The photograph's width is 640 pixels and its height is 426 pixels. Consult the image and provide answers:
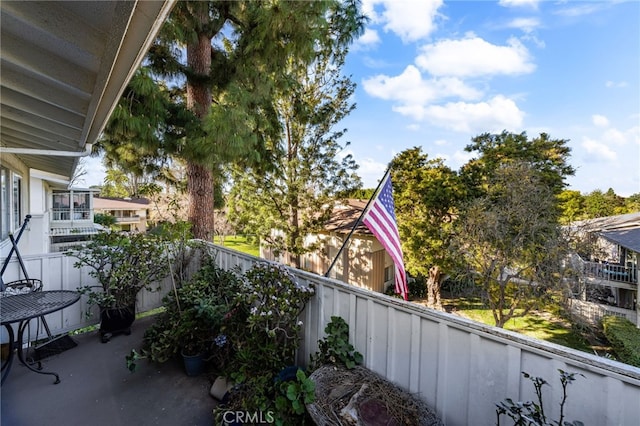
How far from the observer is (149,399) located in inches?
101

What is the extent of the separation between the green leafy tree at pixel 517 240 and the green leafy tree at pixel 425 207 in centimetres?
98

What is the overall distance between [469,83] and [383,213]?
9.45 metres

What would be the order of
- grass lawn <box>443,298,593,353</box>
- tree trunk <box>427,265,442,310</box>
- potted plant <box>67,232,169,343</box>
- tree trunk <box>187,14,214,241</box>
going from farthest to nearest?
1. tree trunk <box>427,265,442,310</box>
2. grass lawn <box>443,298,593,353</box>
3. tree trunk <box>187,14,214,241</box>
4. potted plant <box>67,232,169,343</box>

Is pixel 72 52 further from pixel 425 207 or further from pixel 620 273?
pixel 620 273

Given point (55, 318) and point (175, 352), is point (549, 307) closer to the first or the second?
point (175, 352)

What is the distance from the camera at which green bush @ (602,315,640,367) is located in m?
6.37

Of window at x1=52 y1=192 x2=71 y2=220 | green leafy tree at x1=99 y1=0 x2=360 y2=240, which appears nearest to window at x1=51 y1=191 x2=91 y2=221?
window at x1=52 y1=192 x2=71 y2=220

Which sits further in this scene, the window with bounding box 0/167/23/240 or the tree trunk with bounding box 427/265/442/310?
the tree trunk with bounding box 427/265/442/310

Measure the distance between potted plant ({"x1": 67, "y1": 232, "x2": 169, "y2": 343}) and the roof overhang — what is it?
1.82 metres

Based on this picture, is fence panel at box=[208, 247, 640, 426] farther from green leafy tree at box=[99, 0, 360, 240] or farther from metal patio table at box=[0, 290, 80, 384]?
green leafy tree at box=[99, 0, 360, 240]

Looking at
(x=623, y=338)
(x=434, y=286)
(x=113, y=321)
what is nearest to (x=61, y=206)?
(x=113, y=321)
